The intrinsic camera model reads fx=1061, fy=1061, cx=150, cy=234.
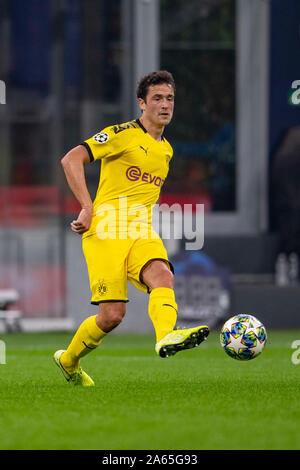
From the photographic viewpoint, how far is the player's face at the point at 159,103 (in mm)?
6645

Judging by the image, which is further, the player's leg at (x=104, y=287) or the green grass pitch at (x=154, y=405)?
the player's leg at (x=104, y=287)

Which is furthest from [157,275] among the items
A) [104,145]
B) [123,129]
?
[123,129]

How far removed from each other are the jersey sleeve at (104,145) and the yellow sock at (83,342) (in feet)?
3.32

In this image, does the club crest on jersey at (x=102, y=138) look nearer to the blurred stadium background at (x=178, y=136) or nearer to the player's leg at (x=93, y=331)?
the player's leg at (x=93, y=331)

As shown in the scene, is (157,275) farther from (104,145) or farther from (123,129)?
(123,129)

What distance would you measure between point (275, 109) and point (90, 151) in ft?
39.0

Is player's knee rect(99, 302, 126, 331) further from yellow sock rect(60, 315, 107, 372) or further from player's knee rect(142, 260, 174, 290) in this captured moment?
player's knee rect(142, 260, 174, 290)

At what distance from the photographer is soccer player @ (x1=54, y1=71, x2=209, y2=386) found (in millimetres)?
6402

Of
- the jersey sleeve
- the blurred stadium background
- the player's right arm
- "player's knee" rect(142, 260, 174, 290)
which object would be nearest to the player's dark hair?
the jersey sleeve

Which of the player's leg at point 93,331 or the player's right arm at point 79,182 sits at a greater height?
the player's right arm at point 79,182

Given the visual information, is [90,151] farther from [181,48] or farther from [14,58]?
[181,48]

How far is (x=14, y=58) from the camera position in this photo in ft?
55.0

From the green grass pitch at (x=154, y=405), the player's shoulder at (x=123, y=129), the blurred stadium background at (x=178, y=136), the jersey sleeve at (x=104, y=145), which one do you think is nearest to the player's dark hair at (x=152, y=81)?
the player's shoulder at (x=123, y=129)

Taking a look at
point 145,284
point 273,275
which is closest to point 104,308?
point 145,284
